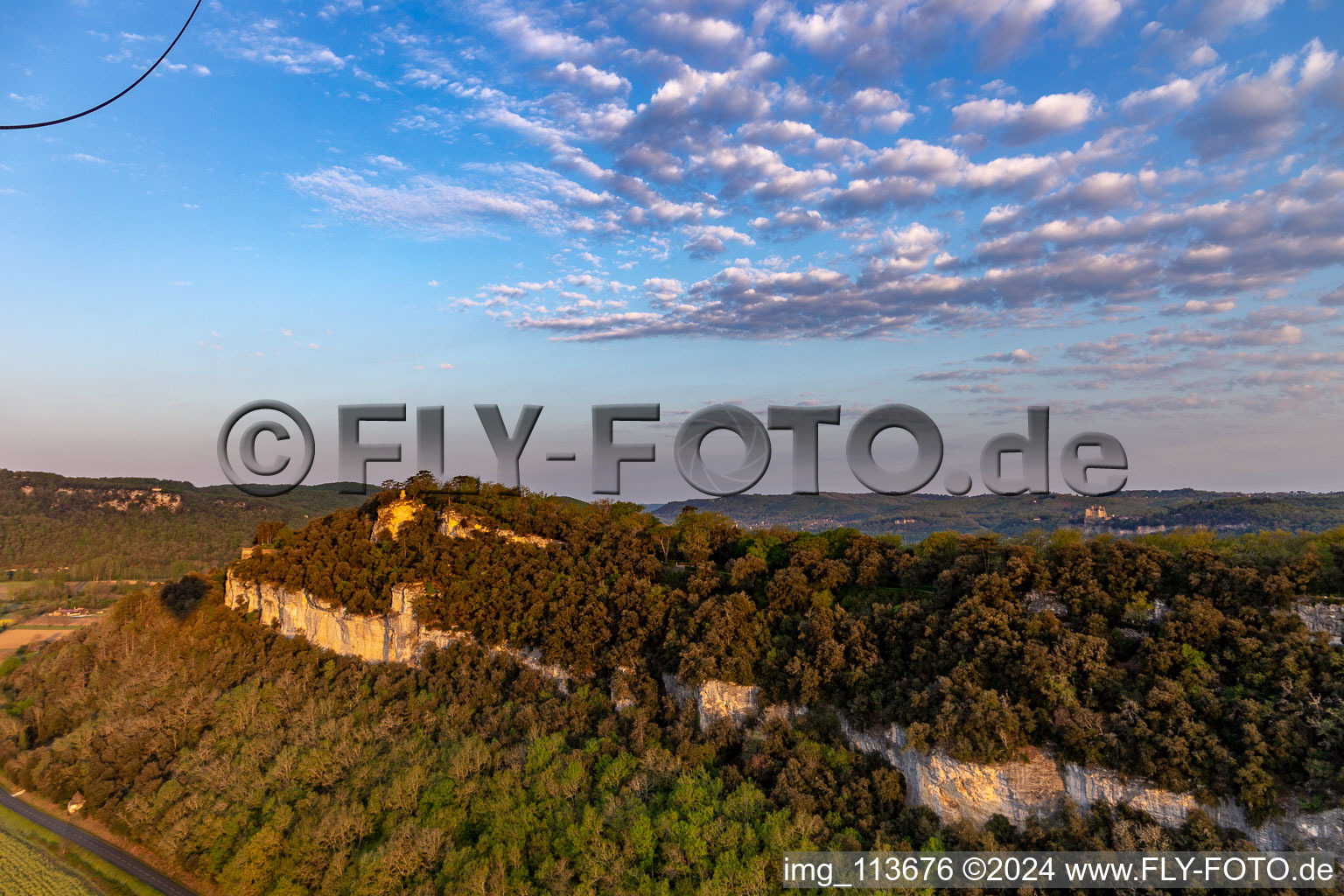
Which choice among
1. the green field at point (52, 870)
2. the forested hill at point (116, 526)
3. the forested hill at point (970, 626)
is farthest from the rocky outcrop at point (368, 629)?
the forested hill at point (116, 526)

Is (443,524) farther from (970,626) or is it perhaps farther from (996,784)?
(996,784)

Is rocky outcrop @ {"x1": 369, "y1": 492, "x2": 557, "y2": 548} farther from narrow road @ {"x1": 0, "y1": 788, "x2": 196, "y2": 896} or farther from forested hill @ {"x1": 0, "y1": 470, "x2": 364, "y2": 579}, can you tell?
forested hill @ {"x1": 0, "y1": 470, "x2": 364, "y2": 579}

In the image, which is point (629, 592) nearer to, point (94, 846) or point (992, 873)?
point (992, 873)

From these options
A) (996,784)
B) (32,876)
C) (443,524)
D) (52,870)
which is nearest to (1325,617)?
(996,784)

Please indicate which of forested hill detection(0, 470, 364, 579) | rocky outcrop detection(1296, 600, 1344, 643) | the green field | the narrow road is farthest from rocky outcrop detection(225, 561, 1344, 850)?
forested hill detection(0, 470, 364, 579)

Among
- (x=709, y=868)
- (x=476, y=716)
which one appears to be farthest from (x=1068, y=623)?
(x=476, y=716)
